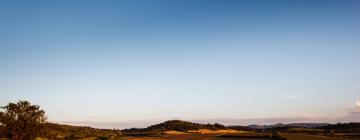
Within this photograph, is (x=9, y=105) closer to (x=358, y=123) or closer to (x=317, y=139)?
(x=317, y=139)

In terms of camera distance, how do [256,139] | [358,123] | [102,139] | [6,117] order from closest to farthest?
[6,117] < [102,139] < [256,139] < [358,123]

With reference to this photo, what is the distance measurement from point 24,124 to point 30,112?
2017 mm

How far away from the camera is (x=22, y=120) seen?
2660 inches

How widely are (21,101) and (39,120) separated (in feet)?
13.3

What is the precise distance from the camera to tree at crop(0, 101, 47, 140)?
66.8 meters

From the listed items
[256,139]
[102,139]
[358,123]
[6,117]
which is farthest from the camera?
[358,123]

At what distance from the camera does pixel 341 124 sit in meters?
198

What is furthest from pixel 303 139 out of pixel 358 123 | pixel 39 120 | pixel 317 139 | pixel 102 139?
pixel 358 123

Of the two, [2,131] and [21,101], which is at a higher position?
[21,101]

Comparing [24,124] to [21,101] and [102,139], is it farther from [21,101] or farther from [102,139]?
[102,139]

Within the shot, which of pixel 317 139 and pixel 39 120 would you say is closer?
pixel 39 120

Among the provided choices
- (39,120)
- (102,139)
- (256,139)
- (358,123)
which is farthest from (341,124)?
(39,120)

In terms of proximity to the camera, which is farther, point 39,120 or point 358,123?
point 358,123

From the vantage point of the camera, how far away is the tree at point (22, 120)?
66.8 m
